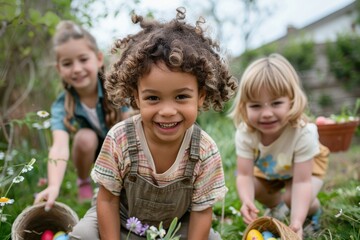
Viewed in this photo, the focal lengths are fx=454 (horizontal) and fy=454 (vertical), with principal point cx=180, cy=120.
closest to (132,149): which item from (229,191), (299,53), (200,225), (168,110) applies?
(168,110)

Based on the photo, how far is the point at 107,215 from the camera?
6.56ft

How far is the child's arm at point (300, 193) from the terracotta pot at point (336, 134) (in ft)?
2.69

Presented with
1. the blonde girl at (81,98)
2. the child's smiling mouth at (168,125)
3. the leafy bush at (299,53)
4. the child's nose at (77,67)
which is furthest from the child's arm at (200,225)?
the leafy bush at (299,53)

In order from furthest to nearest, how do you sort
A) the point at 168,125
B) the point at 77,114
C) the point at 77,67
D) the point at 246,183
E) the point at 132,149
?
the point at 77,114 → the point at 77,67 → the point at 246,183 → the point at 132,149 → the point at 168,125

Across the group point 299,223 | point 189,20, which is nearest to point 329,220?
point 299,223

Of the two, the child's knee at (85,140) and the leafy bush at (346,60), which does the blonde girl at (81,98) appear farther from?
the leafy bush at (346,60)

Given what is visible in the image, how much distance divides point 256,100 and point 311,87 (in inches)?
255

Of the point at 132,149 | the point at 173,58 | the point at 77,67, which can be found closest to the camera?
the point at 173,58

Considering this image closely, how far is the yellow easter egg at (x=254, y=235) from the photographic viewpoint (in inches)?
83.8

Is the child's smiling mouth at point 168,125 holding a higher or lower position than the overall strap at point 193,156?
higher

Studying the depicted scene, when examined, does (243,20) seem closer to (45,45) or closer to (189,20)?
(45,45)

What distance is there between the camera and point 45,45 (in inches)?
172

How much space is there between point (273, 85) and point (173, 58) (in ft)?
2.92

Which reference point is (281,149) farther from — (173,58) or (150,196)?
(173,58)
